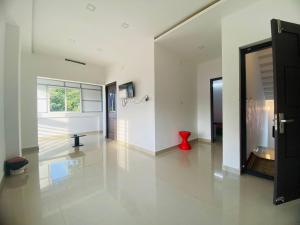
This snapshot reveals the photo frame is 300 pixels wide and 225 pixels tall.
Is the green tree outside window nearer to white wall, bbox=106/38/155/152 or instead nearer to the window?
the window

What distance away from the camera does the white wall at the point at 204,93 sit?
16.8 ft

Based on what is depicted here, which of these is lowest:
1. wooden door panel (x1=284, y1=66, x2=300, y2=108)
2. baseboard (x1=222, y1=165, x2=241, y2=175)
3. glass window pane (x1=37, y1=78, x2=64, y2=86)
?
baseboard (x1=222, y1=165, x2=241, y2=175)

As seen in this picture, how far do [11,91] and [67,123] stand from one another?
4315 mm

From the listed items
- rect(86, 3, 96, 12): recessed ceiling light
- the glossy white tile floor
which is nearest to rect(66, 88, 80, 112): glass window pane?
the glossy white tile floor

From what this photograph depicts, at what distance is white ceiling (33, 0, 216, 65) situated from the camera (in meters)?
2.51

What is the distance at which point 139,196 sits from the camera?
203cm

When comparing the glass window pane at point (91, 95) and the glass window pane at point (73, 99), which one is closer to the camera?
the glass window pane at point (73, 99)

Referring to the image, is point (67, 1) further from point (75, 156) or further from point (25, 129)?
point (25, 129)

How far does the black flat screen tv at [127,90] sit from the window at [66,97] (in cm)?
355

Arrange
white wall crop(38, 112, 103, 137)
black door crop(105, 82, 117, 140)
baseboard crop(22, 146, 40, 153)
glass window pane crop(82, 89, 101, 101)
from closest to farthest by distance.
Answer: baseboard crop(22, 146, 40, 153)
black door crop(105, 82, 117, 140)
white wall crop(38, 112, 103, 137)
glass window pane crop(82, 89, 101, 101)

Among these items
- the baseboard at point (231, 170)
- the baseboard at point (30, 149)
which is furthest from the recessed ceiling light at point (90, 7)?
the baseboard at point (30, 149)

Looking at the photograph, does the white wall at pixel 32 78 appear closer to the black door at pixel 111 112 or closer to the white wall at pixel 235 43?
the black door at pixel 111 112

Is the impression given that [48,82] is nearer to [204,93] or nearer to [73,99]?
[73,99]

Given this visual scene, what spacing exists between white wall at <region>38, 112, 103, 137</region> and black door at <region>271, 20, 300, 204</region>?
300 inches
